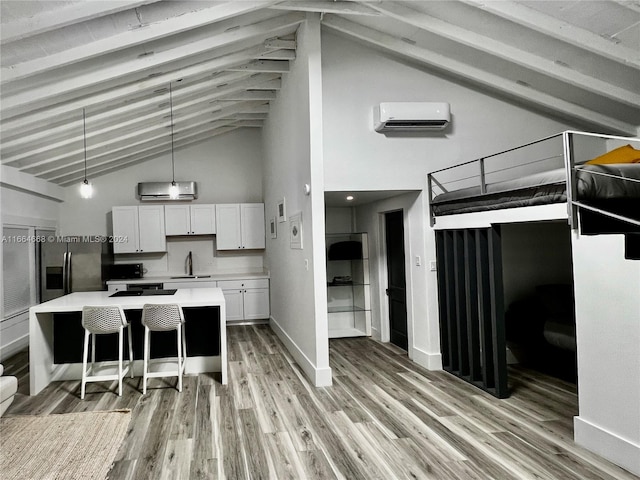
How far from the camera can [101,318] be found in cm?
478

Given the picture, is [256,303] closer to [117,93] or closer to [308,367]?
[308,367]

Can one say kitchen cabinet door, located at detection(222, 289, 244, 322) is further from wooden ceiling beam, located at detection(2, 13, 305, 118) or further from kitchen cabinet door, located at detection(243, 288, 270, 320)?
wooden ceiling beam, located at detection(2, 13, 305, 118)

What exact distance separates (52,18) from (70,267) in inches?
209

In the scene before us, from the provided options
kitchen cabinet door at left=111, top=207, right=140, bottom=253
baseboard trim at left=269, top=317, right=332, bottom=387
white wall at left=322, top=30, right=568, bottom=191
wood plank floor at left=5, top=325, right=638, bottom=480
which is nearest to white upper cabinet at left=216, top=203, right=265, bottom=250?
kitchen cabinet door at left=111, top=207, right=140, bottom=253

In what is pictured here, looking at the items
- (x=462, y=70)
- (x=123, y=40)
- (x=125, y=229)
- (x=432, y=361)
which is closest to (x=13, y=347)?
(x=125, y=229)

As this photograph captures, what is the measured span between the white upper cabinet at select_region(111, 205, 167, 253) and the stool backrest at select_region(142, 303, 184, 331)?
4.12m

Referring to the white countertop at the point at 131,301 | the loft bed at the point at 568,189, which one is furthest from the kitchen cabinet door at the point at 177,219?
the loft bed at the point at 568,189

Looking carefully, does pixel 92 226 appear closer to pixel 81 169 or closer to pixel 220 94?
pixel 81 169

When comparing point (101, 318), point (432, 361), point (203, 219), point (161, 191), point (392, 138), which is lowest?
point (432, 361)

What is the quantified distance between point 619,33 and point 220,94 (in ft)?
15.6

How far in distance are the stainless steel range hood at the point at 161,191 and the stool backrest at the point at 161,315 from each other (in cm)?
426

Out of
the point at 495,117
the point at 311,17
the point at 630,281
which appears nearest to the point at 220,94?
the point at 311,17

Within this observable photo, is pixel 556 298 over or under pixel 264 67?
under

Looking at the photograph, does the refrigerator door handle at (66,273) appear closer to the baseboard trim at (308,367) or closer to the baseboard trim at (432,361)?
the baseboard trim at (308,367)
